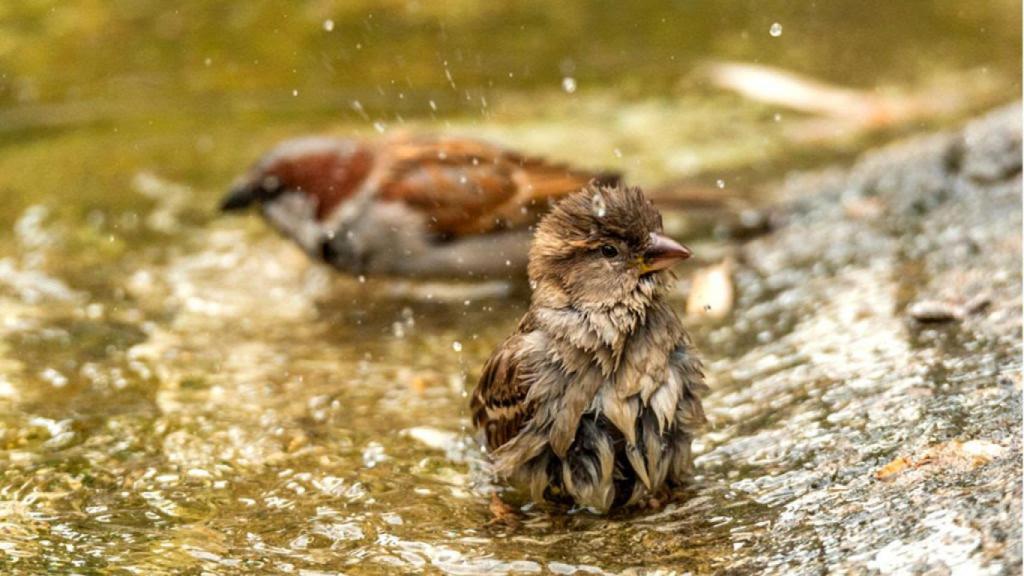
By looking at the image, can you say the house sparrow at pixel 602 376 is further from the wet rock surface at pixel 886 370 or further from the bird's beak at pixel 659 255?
the wet rock surface at pixel 886 370

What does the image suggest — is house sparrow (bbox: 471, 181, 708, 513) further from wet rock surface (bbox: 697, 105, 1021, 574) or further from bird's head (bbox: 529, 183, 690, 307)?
wet rock surface (bbox: 697, 105, 1021, 574)

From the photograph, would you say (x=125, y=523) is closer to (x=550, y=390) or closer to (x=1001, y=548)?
(x=550, y=390)

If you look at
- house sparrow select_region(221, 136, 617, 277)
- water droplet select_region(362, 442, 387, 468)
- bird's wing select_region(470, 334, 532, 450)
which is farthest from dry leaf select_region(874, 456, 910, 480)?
house sparrow select_region(221, 136, 617, 277)

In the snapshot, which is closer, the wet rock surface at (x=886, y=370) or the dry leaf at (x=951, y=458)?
the wet rock surface at (x=886, y=370)

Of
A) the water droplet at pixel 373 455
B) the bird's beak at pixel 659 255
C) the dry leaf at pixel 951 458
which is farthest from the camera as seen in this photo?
the water droplet at pixel 373 455

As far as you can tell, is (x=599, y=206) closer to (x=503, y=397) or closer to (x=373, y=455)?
(x=503, y=397)

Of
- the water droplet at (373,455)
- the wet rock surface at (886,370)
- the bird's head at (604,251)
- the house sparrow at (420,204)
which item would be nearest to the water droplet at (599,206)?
the bird's head at (604,251)

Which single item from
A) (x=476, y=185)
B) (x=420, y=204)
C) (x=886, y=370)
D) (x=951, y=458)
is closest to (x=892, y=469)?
(x=951, y=458)
